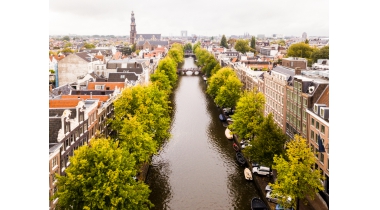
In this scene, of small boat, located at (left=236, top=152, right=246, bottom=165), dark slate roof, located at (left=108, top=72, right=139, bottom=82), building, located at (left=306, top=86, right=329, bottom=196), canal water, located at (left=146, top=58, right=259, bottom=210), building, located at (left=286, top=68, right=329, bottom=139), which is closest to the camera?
building, located at (left=306, top=86, right=329, bottom=196)

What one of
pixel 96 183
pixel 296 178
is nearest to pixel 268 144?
A: pixel 296 178

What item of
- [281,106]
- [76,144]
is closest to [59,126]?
[76,144]

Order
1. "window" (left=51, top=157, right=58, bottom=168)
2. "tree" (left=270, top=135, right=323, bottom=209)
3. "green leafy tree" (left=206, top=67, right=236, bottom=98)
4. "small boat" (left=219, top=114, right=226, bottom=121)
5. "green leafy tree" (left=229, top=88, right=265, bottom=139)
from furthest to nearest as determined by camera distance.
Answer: "green leafy tree" (left=206, top=67, right=236, bottom=98) < "small boat" (left=219, top=114, right=226, bottom=121) < "green leafy tree" (left=229, top=88, right=265, bottom=139) < "window" (left=51, top=157, right=58, bottom=168) < "tree" (left=270, top=135, right=323, bottom=209)

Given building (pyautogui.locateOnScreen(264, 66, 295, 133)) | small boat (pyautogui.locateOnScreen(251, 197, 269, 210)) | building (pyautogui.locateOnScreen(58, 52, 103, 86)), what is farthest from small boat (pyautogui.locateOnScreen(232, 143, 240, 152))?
building (pyautogui.locateOnScreen(58, 52, 103, 86))

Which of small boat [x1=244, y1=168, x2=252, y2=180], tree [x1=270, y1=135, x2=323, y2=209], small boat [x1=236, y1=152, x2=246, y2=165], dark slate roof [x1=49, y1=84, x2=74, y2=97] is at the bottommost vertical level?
small boat [x1=244, y1=168, x2=252, y2=180]

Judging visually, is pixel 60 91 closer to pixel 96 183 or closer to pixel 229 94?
pixel 229 94

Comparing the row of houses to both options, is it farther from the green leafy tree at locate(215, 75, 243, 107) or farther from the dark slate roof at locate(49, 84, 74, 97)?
the dark slate roof at locate(49, 84, 74, 97)

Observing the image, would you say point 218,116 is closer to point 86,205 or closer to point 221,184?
point 221,184
